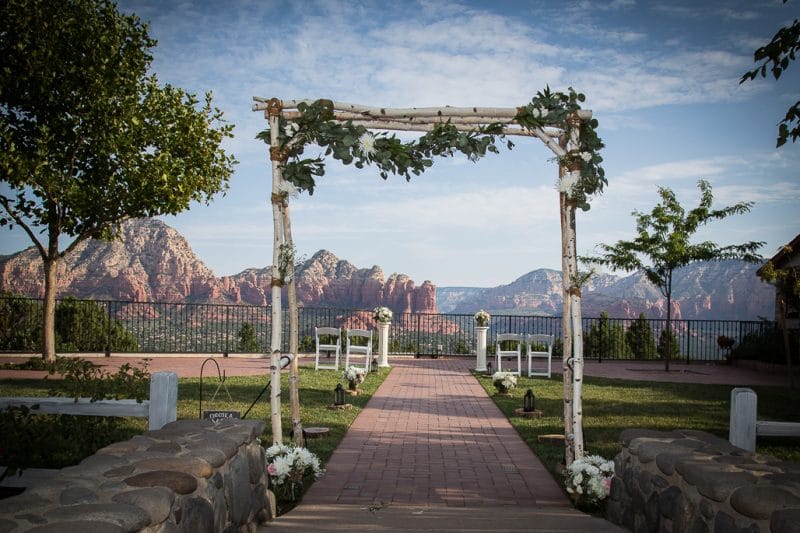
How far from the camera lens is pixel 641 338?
22.0 m

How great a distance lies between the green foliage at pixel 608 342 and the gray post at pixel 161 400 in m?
19.0

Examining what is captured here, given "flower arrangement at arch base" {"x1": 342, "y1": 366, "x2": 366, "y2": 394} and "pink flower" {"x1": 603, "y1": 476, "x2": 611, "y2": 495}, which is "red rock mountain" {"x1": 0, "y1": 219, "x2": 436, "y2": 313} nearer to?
"flower arrangement at arch base" {"x1": 342, "y1": 366, "x2": 366, "y2": 394}

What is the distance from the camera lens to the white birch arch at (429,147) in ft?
17.3

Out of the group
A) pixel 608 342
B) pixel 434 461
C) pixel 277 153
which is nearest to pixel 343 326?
pixel 608 342

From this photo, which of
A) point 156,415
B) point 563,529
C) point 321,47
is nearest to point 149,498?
point 156,415

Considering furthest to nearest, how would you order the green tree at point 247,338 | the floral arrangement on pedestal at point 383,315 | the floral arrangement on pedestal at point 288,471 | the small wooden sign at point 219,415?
the green tree at point 247,338 → the floral arrangement on pedestal at point 383,315 → the floral arrangement on pedestal at point 288,471 → the small wooden sign at point 219,415

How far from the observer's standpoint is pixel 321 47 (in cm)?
948

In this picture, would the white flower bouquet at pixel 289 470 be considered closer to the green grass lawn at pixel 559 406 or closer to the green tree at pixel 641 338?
the green grass lawn at pixel 559 406

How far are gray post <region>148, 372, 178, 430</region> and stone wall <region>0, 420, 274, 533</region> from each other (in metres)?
0.13

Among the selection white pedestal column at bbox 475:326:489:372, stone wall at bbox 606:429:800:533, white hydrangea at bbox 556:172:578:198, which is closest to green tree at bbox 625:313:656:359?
white pedestal column at bbox 475:326:489:372

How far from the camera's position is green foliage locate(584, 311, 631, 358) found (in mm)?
21641

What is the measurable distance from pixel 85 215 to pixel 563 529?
1325cm

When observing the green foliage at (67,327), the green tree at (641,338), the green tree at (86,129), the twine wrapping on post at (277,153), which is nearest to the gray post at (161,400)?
the twine wrapping on post at (277,153)

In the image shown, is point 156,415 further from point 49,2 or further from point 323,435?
point 49,2
